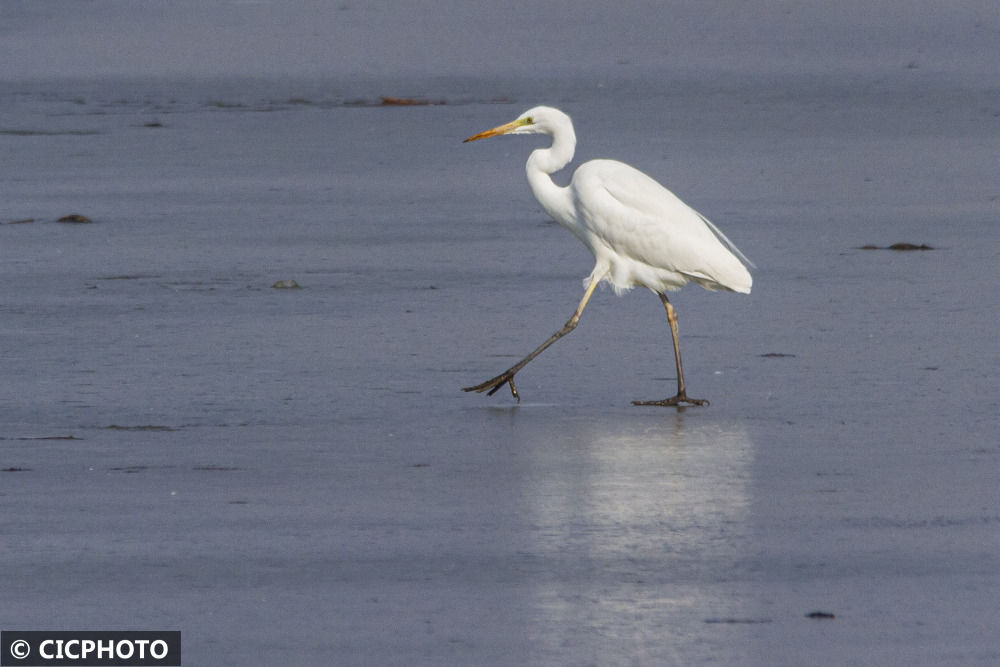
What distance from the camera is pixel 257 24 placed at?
37.6m

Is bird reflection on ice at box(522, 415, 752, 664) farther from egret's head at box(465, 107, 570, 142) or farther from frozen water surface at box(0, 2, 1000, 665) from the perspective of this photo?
egret's head at box(465, 107, 570, 142)

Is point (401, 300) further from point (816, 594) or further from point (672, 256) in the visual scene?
point (816, 594)

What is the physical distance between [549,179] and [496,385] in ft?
4.99

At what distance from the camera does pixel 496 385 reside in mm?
9195

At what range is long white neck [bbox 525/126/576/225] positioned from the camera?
33.6 ft

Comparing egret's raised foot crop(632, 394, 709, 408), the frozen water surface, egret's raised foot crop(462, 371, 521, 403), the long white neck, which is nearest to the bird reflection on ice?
the frozen water surface

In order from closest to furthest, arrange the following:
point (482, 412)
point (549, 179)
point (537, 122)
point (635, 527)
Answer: point (635, 527) → point (482, 412) → point (549, 179) → point (537, 122)

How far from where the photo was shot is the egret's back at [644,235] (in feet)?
32.5

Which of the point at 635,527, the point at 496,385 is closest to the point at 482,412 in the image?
the point at 496,385

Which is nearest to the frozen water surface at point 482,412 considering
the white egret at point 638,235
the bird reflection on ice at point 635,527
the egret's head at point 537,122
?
the bird reflection on ice at point 635,527

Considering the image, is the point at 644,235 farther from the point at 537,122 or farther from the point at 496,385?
the point at 496,385

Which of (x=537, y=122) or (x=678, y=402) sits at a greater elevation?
(x=537, y=122)

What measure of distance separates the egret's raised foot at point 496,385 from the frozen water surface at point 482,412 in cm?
11

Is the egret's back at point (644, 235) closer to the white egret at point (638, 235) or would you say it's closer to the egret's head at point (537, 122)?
the white egret at point (638, 235)
